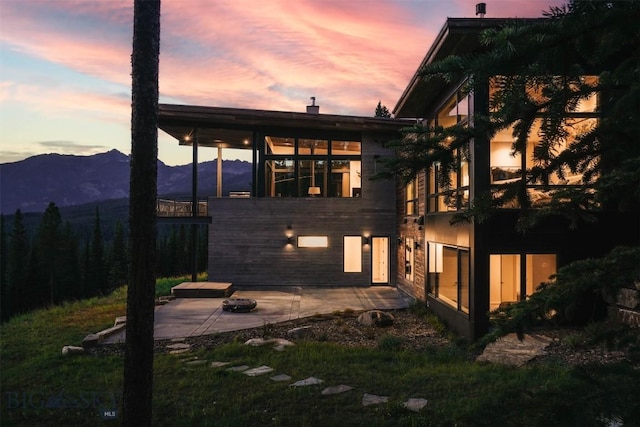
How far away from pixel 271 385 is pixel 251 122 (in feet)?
45.4

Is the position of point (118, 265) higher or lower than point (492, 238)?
lower

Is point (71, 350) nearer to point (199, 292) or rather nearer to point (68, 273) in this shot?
point (199, 292)

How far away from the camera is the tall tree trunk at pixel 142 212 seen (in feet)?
14.7

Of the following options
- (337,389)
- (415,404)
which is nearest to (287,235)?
(337,389)

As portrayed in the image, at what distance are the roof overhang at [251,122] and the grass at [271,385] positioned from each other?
11.3 m

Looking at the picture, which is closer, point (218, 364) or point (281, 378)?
point (281, 378)

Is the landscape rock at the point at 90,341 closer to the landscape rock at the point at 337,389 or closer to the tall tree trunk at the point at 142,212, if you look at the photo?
the tall tree trunk at the point at 142,212

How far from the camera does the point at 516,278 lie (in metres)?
9.51

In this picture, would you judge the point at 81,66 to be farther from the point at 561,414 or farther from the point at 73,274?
the point at 73,274

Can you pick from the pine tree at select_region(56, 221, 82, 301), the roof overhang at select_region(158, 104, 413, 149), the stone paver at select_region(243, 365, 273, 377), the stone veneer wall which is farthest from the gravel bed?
the pine tree at select_region(56, 221, 82, 301)

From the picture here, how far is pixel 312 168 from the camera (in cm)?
1902

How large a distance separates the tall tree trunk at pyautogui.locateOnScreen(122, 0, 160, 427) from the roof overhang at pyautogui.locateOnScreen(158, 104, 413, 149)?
1356 cm

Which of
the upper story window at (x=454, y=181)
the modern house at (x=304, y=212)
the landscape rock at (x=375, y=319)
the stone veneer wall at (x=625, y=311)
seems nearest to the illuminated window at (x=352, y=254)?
the modern house at (x=304, y=212)

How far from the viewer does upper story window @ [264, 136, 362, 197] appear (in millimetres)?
18938
